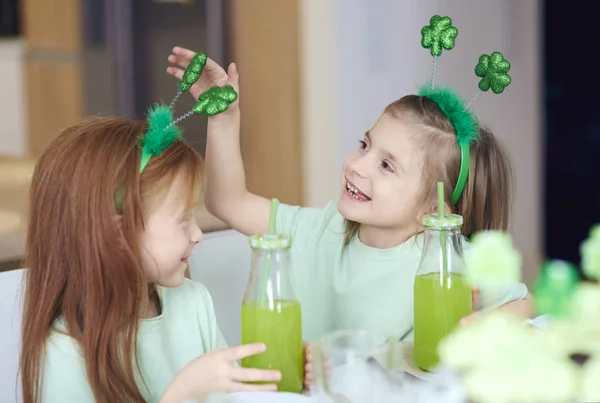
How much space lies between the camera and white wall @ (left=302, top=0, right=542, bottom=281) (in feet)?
11.7

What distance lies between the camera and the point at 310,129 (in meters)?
3.67

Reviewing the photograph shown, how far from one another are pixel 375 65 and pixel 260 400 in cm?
284

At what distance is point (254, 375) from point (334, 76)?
109 inches

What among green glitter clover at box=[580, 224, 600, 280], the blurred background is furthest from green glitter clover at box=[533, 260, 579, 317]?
the blurred background

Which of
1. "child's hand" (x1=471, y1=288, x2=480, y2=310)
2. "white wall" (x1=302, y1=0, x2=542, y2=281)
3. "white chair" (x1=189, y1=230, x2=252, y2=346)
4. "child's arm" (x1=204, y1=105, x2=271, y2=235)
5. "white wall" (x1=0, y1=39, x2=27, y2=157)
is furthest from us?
"white wall" (x1=0, y1=39, x2=27, y2=157)

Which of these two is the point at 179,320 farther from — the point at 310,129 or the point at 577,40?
the point at 577,40

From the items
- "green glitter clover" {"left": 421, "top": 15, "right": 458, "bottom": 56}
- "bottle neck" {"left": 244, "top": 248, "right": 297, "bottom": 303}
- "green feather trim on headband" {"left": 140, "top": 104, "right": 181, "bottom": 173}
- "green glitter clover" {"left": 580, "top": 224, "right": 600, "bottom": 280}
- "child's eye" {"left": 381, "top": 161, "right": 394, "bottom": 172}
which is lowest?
"bottle neck" {"left": 244, "top": 248, "right": 297, "bottom": 303}

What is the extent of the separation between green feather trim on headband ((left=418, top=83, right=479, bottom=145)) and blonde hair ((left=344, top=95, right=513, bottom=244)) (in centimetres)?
1

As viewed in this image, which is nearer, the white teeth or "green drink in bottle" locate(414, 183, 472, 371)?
"green drink in bottle" locate(414, 183, 472, 371)

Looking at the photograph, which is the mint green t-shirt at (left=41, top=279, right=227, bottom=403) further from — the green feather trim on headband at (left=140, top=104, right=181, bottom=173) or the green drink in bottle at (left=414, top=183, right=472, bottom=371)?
the green drink in bottle at (left=414, top=183, right=472, bottom=371)

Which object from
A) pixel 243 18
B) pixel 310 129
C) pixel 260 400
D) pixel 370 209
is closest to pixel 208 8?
pixel 243 18

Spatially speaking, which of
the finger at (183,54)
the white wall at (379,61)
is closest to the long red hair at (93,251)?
the finger at (183,54)

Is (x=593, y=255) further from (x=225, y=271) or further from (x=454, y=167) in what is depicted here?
(x=225, y=271)

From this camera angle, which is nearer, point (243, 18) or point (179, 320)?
point (179, 320)
